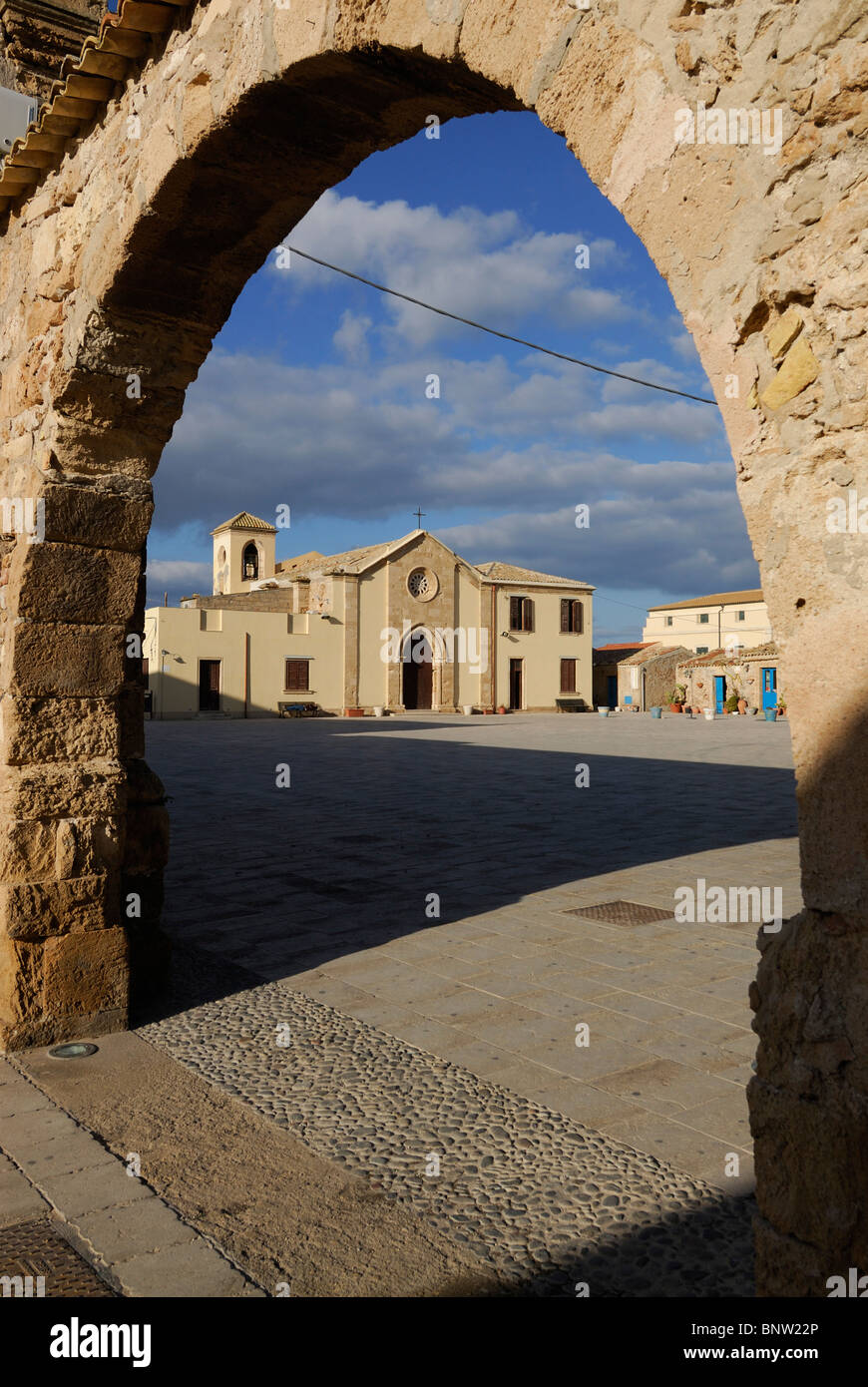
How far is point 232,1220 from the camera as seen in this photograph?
2594 mm

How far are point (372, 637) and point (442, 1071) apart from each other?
3145cm

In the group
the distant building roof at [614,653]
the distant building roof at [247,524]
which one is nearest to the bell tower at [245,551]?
the distant building roof at [247,524]

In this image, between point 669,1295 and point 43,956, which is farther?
point 43,956

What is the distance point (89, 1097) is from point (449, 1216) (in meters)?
1.48

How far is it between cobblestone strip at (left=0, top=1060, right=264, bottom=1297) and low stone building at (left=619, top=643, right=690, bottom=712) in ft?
132

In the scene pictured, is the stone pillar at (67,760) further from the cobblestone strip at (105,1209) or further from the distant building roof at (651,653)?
the distant building roof at (651,653)

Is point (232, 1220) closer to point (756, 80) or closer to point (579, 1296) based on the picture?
point (579, 1296)

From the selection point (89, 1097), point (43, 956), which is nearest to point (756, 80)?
point (89, 1097)

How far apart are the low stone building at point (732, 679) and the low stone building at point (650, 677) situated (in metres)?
1.40

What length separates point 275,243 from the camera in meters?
3.66

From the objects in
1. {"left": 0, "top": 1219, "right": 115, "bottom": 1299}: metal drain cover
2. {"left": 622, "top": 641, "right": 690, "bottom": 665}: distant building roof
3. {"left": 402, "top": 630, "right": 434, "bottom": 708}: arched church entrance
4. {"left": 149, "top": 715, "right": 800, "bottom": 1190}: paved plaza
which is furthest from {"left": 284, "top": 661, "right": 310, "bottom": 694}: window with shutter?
{"left": 0, "top": 1219, "right": 115, "bottom": 1299}: metal drain cover

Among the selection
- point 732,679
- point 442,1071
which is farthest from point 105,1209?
point 732,679

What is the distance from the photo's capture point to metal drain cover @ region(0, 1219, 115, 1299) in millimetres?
2320

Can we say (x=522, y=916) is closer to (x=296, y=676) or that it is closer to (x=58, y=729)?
(x=58, y=729)
